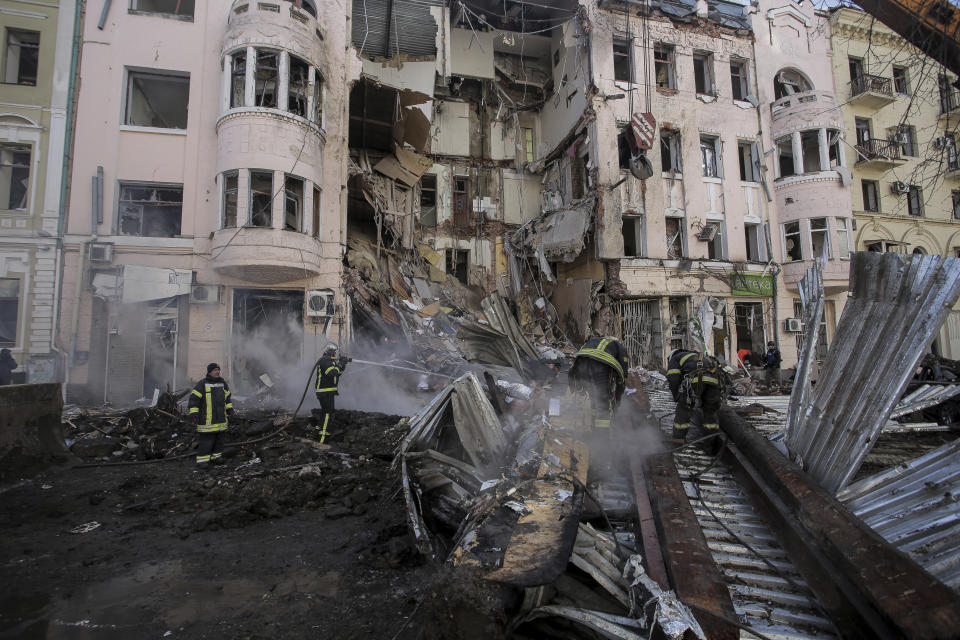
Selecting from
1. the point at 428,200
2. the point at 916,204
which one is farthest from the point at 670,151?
the point at 916,204

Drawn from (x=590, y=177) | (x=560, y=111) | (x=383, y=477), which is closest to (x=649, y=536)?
(x=383, y=477)

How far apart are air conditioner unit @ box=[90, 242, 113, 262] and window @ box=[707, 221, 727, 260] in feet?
63.7

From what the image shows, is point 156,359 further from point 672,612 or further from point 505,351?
point 672,612

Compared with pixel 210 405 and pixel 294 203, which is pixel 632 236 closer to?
pixel 294 203

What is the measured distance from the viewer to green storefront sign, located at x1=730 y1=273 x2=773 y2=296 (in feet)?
56.6

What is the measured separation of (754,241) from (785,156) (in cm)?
420

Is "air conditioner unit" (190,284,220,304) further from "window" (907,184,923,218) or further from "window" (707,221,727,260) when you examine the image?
"window" (907,184,923,218)

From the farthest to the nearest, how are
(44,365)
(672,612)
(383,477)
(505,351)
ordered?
(44,365) → (505,351) → (383,477) → (672,612)

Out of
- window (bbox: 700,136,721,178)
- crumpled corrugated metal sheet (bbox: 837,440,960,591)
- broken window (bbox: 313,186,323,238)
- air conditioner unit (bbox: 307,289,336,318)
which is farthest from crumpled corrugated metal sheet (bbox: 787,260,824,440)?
window (bbox: 700,136,721,178)

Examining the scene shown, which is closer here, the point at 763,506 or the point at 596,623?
the point at 596,623

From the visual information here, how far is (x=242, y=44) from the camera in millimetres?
11555

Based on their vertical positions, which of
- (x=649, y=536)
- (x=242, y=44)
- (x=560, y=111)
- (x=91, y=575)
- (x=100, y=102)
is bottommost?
(x=91, y=575)

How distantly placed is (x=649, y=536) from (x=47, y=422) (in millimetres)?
8088

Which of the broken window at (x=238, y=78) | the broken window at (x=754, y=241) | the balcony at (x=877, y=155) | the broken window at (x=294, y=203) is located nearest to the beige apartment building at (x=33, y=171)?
the broken window at (x=238, y=78)
